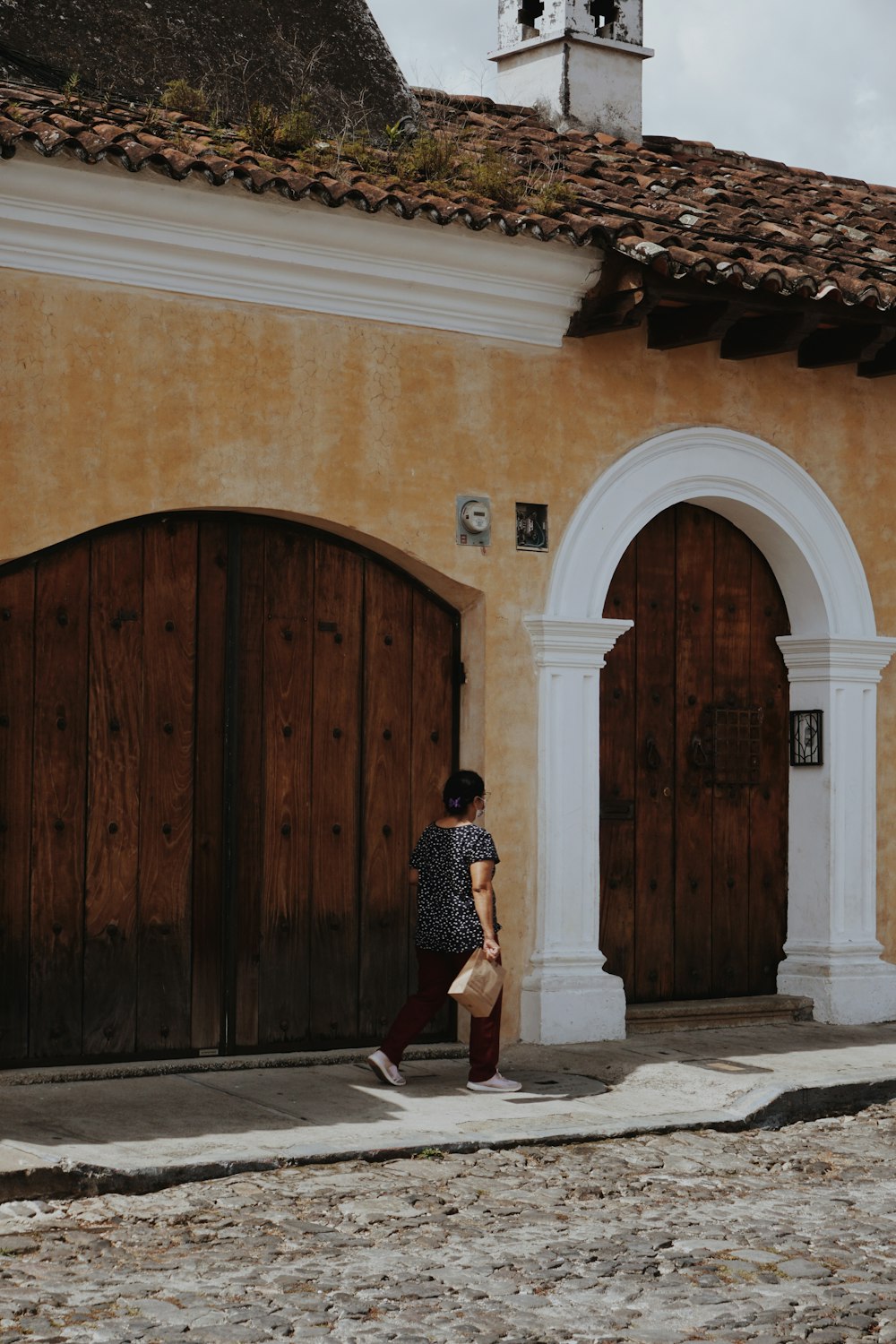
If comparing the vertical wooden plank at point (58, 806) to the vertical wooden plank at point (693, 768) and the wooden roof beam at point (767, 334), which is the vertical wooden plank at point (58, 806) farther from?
the wooden roof beam at point (767, 334)

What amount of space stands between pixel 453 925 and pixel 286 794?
1.24 m

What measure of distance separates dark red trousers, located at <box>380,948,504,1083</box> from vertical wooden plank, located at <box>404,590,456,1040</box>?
1.03 m

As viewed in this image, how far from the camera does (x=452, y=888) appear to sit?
806 centimetres

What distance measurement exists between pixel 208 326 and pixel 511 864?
10.2ft

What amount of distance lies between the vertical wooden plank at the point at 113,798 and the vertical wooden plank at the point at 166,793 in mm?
50

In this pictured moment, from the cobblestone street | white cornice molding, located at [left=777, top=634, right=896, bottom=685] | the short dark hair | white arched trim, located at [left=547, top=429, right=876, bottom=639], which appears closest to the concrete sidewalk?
the cobblestone street

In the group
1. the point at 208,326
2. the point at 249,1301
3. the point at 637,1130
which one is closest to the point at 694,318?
the point at 208,326

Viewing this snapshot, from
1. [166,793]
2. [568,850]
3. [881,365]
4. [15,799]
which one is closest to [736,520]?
[881,365]

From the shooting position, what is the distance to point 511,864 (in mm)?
9281

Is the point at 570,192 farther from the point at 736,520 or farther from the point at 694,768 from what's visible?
the point at 694,768

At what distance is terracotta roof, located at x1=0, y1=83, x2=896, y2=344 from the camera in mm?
8117

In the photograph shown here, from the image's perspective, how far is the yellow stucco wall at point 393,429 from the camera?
812 centimetres

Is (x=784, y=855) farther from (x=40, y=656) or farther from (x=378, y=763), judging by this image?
(x=40, y=656)

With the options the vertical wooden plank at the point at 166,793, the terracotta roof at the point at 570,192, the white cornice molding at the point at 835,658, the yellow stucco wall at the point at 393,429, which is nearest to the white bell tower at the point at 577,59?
the terracotta roof at the point at 570,192
